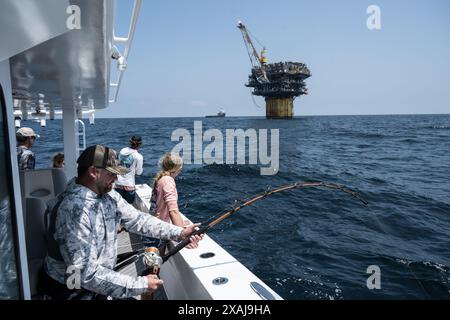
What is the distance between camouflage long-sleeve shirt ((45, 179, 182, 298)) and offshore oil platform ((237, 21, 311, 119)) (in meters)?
70.7

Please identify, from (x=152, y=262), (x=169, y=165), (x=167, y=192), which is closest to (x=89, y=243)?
(x=152, y=262)

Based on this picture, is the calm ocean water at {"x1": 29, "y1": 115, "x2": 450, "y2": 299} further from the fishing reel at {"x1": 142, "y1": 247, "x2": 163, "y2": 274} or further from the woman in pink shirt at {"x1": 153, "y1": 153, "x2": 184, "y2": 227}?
the fishing reel at {"x1": 142, "y1": 247, "x2": 163, "y2": 274}

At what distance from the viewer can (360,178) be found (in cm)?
1256

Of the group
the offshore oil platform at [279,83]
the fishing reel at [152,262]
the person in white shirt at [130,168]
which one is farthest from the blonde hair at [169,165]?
the offshore oil platform at [279,83]

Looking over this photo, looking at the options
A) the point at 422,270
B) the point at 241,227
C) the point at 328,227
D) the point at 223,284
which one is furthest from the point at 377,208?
the point at 223,284

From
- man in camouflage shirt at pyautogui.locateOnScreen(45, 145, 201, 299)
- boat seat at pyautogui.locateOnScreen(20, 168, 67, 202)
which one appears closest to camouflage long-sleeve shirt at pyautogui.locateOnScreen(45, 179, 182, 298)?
man in camouflage shirt at pyautogui.locateOnScreen(45, 145, 201, 299)

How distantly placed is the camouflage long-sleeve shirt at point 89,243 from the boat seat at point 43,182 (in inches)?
81.5

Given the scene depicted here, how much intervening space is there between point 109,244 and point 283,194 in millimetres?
8806

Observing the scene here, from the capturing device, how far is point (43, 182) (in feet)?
12.5

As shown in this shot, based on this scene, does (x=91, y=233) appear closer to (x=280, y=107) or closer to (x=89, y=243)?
(x=89, y=243)

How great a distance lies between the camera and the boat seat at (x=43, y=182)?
366cm

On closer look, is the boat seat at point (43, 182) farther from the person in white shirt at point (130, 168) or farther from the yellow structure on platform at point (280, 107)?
the yellow structure on platform at point (280, 107)

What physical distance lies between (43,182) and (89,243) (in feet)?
8.28

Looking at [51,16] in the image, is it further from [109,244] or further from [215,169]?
[215,169]
